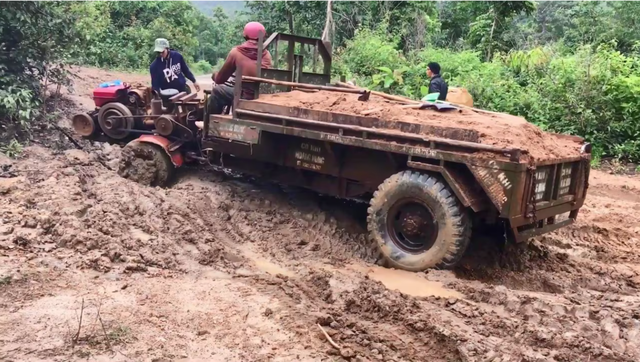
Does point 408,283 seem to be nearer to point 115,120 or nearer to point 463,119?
point 463,119

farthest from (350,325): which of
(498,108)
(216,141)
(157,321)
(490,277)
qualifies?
(498,108)

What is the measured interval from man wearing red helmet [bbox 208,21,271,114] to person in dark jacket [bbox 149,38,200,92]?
947mm

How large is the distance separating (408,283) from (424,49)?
13.9m

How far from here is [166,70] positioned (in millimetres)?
8070

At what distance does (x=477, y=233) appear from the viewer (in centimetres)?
626

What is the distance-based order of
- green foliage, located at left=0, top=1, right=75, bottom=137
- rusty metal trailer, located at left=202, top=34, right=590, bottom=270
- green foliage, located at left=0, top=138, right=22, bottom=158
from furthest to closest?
1. green foliage, located at left=0, top=1, right=75, bottom=137
2. green foliage, located at left=0, top=138, right=22, bottom=158
3. rusty metal trailer, located at left=202, top=34, right=590, bottom=270

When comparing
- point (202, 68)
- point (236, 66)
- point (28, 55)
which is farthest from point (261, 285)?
point (202, 68)

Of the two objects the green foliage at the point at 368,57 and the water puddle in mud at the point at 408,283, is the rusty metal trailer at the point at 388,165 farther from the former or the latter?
the green foliage at the point at 368,57

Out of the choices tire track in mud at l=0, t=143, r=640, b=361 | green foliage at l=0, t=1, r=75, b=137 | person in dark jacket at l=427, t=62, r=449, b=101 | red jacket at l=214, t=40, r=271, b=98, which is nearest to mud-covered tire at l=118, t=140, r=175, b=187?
tire track in mud at l=0, t=143, r=640, b=361

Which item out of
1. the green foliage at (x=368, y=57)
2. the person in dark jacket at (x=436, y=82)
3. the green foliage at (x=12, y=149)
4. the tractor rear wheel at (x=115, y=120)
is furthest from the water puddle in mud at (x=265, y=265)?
the green foliage at (x=368, y=57)

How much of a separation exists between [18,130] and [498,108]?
29.7ft

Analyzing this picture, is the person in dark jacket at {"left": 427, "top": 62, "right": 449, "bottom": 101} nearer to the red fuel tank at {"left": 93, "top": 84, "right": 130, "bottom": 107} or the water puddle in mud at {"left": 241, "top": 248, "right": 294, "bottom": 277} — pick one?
the water puddle in mud at {"left": 241, "top": 248, "right": 294, "bottom": 277}

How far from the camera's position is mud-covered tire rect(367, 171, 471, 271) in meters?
5.36

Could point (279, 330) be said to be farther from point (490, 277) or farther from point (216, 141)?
point (216, 141)
